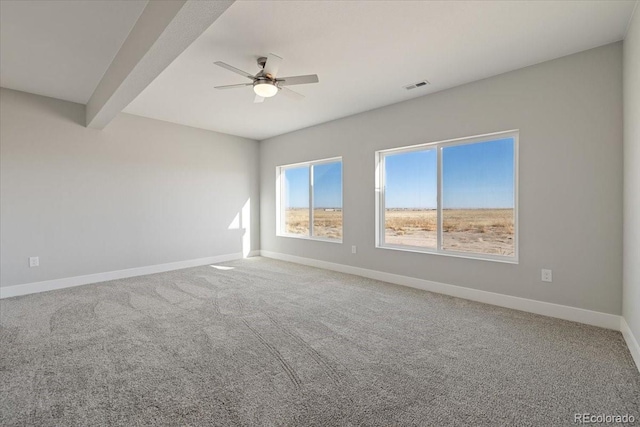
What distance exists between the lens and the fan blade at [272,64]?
8.44 ft

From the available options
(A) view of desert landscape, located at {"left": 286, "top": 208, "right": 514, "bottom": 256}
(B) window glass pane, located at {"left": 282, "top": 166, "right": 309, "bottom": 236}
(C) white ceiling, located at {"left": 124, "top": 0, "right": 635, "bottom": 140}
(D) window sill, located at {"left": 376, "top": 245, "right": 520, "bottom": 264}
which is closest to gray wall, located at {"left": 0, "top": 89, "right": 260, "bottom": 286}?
(B) window glass pane, located at {"left": 282, "top": 166, "right": 309, "bottom": 236}

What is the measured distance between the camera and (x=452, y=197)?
3848mm

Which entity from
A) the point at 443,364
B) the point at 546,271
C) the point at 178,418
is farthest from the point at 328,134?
the point at 178,418

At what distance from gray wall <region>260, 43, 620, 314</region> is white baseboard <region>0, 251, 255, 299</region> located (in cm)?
374

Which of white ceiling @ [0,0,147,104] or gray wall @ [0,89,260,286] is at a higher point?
white ceiling @ [0,0,147,104]

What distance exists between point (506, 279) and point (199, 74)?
4054 mm

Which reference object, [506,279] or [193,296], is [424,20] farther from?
[193,296]

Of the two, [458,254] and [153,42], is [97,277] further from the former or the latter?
[458,254]

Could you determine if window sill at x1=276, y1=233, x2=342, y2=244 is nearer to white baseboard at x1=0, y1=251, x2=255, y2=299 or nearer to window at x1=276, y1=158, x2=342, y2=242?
window at x1=276, y1=158, x2=342, y2=242

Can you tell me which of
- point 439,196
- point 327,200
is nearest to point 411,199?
point 439,196

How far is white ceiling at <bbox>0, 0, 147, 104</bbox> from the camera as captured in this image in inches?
88.0

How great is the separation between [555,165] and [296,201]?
168 inches

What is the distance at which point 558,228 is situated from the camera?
2.96 meters

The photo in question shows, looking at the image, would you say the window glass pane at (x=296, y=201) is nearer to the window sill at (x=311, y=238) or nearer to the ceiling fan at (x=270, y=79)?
the window sill at (x=311, y=238)
